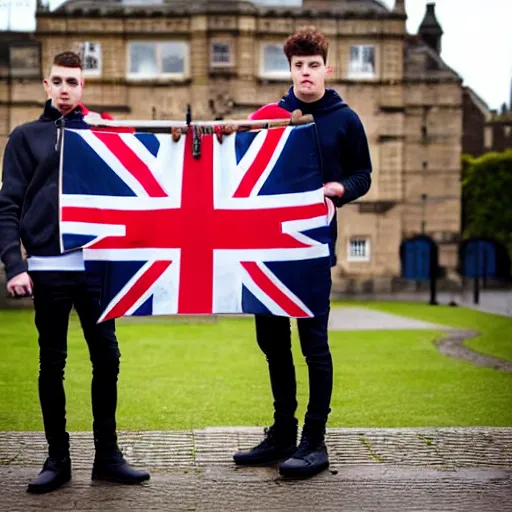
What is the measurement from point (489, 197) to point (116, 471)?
158 ft

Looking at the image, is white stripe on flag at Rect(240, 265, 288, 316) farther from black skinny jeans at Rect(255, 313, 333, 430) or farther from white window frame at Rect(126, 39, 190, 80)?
white window frame at Rect(126, 39, 190, 80)

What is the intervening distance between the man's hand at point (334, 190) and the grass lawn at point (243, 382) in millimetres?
2776

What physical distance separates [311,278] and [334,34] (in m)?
31.6

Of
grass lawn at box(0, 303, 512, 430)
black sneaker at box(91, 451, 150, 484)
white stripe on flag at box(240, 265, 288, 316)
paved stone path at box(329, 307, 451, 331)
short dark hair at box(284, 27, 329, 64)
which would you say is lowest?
paved stone path at box(329, 307, 451, 331)

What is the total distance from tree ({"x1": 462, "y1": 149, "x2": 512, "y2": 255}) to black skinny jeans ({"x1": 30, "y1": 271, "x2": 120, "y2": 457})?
146 feet

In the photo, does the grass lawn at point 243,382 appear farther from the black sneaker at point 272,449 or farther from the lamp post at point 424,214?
the lamp post at point 424,214

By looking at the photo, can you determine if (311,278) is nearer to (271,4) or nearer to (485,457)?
(485,457)

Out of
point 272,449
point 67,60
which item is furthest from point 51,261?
point 272,449

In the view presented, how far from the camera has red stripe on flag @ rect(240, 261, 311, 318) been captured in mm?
5223

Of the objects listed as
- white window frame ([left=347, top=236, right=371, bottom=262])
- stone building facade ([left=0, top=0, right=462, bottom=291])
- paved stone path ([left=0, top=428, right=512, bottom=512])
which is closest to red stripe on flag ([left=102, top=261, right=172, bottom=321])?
paved stone path ([left=0, top=428, right=512, bottom=512])

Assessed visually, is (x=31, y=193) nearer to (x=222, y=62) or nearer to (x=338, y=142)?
(x=338, y=142)

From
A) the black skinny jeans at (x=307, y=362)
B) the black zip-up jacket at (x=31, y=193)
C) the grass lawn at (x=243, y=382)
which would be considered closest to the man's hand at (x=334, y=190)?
the black skinny jeans at (x=307, y=362)

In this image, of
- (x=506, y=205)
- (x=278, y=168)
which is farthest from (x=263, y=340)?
(x=506, y=205)

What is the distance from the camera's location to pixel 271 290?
207 inches
